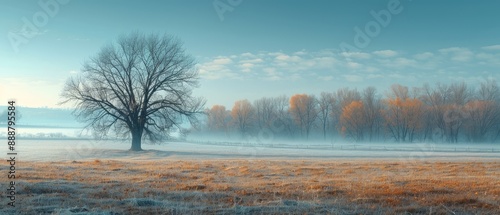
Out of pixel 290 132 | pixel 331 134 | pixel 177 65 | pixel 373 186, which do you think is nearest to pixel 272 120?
pixel 290 132

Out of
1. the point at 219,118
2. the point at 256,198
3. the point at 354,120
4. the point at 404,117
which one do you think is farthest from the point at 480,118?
the point at 256,198

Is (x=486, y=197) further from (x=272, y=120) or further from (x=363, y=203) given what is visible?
(x=272, y=120)

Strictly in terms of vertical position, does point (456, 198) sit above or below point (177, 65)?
below

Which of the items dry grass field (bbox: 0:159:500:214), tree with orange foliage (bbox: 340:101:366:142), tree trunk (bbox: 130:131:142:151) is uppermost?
tree with orange foliage (bbox: 340:101:366:142)

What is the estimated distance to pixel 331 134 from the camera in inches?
4574

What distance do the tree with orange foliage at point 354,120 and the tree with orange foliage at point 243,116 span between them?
2813cm

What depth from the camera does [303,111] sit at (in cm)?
11156

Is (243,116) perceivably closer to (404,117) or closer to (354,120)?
(354,120)

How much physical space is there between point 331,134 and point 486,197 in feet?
347

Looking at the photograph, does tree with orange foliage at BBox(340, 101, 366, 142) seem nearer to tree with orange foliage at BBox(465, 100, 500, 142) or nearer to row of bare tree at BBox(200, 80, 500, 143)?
row of bare tree at BBox(200, 80, 500, 143)

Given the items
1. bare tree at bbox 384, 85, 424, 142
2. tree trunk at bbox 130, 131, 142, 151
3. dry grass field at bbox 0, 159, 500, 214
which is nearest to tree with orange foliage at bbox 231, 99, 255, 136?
bare tree at bbox 384, 85, 424, 142

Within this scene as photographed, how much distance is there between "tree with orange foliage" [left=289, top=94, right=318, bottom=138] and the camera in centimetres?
11069

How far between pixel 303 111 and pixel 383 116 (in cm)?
2039

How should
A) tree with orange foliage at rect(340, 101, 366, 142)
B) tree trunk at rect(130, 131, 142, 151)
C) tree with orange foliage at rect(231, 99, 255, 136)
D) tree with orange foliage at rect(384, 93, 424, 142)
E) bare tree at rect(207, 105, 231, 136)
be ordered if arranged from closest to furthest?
tree trunk at rect(130, 131, 142, 151)
tree with orange foliage at rect(384, 93, 424, 142)
tree with orange foliage at rect(340, 101, 366, 142)
tree with orange foliage at rect(231, 99, 255, 136)
bare tree at rect(207, 105, 231, 136)
